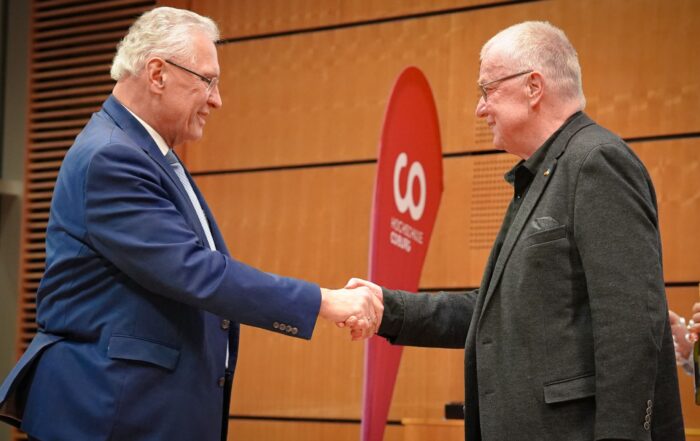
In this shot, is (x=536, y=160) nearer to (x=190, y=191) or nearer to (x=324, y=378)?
(x=190, y=191)

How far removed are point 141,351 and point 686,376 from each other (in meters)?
2.39

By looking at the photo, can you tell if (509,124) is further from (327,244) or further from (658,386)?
(327,244)

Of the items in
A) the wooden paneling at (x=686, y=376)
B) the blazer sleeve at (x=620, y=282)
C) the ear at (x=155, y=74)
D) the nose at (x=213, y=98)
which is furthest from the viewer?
the wooden paneling at (x=686, y=376)

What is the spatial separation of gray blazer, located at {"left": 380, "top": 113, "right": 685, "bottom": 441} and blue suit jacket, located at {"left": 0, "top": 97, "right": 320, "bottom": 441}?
1.67ft

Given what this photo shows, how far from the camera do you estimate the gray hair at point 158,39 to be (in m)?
2.41

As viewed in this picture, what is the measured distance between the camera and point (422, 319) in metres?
2.70

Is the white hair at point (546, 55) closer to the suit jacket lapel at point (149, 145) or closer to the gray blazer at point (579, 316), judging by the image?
the gray blazer at point (579, 316)

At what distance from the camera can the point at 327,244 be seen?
4402 mm

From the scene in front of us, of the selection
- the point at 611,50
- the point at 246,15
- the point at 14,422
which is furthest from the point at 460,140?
the point at 14,422

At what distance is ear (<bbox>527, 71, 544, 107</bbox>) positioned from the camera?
228 centimetres

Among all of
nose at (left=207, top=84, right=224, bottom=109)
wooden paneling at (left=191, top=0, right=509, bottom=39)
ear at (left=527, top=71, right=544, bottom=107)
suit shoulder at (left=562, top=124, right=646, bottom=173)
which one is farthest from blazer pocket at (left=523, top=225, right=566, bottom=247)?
wooden paneling at (left=191, top=0, right=509, bottom=39)

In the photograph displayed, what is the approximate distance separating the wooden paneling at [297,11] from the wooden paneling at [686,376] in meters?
1.52

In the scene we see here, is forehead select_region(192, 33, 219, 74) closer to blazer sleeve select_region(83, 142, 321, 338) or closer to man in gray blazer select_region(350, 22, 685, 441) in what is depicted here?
blazer sleeve select_region(83, 142, 321, 338)

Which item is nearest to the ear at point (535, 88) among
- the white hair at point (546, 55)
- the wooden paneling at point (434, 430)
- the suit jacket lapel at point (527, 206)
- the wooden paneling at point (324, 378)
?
the white hair at point (546, 55)
